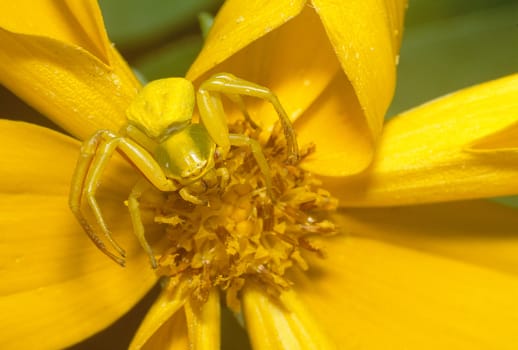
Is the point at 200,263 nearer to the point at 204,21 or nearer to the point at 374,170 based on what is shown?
the point at 374,170

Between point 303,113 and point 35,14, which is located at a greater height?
point 35,14

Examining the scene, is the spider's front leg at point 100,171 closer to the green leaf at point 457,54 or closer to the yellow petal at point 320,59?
the yellow petal at point 320,59

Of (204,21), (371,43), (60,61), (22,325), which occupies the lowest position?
(22,325)

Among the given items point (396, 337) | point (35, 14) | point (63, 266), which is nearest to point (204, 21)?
point (35, 14)

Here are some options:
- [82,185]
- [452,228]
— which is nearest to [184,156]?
[82,185]

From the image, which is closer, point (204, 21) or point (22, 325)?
point (22, 325)

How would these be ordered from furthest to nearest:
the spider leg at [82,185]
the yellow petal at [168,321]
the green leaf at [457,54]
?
the green leaf at [457,54] → the yellow petal at [168,321] → the spider leg at [82,185]

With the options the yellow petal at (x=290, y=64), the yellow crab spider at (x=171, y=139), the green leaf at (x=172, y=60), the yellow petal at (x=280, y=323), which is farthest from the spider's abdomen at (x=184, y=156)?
the green leaf at (x=172, y=60)

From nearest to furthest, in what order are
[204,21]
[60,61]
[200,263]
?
1. [60,61]
2. [200,263]
3. [204,21]

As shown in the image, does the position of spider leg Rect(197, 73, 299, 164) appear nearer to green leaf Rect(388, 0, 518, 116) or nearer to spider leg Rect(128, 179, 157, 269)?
spider leg Rect(128, 179, 157, 269)
